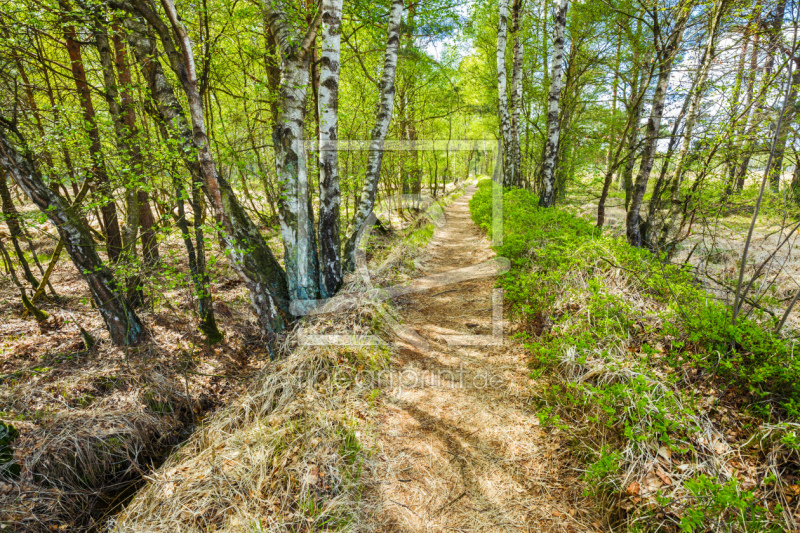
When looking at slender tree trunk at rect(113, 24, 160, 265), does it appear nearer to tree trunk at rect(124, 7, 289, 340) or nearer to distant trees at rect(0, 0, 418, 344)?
distant trees at rect(0, 0, 418, 344)

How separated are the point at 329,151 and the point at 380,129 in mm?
1363

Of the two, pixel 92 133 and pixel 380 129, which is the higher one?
pixel 380 129

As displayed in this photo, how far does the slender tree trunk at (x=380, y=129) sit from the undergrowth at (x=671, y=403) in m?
3.53

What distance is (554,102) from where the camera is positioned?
8594 mm

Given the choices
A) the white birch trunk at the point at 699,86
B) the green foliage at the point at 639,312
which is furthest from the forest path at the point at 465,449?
the white birch trunk at the point at 699,86

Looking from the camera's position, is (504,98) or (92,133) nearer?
(92,133)

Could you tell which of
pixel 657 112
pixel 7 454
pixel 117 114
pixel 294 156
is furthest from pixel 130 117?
pixel 657 112

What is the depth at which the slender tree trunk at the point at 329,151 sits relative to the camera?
175 inches

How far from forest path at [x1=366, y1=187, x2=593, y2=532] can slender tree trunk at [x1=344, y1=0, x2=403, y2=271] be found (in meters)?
2.26

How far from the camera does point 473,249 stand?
8719mm

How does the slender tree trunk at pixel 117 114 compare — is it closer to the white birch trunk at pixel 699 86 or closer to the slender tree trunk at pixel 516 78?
the white birch trunk at pixel 699 86

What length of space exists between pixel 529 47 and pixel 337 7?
12.3 metres

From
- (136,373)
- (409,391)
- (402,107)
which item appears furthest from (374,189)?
(402,107)

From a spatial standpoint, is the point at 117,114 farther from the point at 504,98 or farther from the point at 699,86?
the point at 504,98
